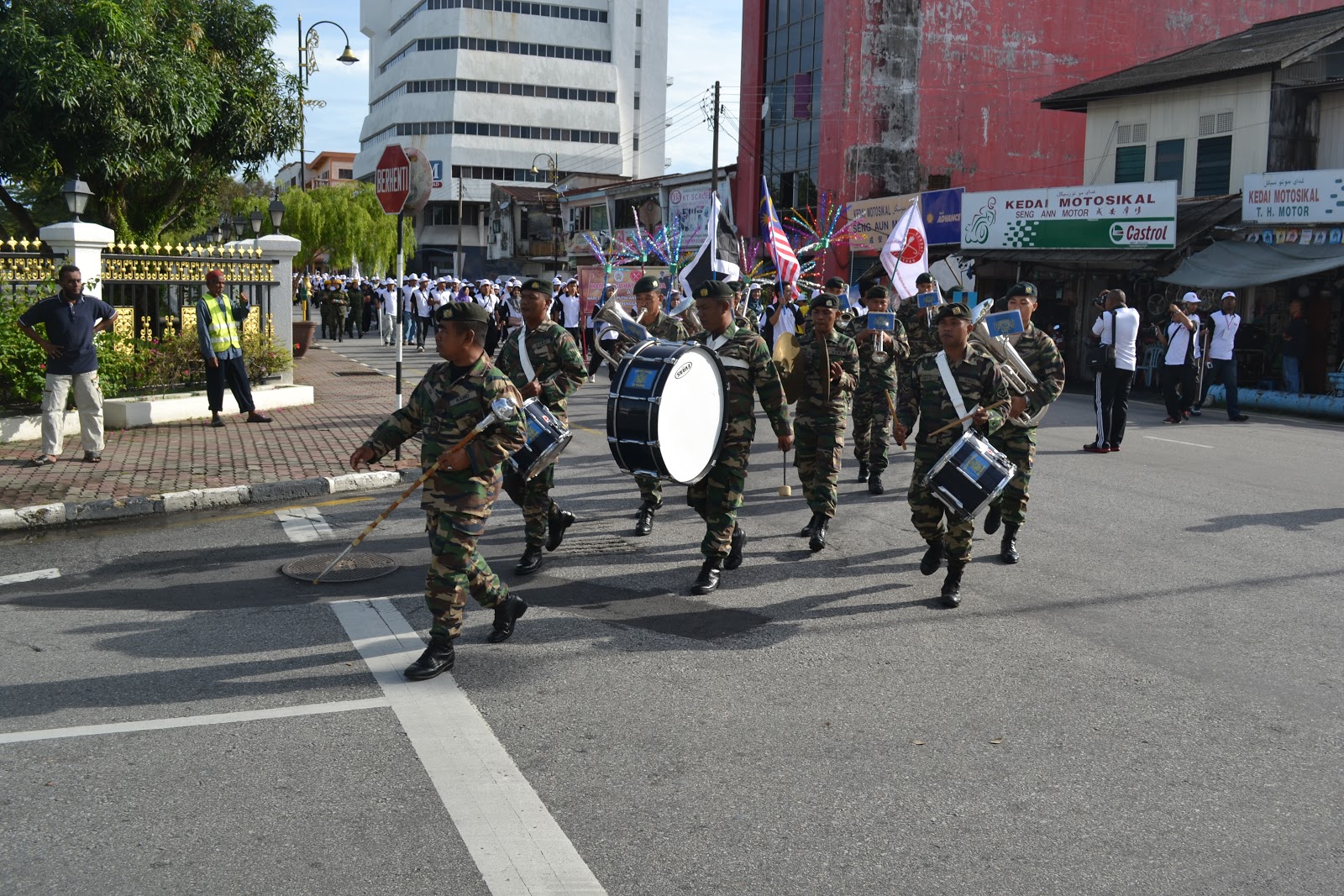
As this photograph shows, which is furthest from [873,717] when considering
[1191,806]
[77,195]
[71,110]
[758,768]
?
[71,110]

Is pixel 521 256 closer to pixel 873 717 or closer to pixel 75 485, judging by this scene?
pixel 75 485

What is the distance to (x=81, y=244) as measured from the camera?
1366cm

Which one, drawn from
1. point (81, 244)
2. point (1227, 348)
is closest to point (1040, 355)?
point (1227, 348)

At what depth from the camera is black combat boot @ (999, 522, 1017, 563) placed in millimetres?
8398

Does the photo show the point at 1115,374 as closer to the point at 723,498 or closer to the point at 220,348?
the point at 723,498

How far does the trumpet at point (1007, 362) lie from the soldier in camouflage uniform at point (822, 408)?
1.36 meters

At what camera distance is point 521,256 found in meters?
71.6

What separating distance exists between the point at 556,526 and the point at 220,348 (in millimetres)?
7255

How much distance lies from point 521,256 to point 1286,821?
228ft

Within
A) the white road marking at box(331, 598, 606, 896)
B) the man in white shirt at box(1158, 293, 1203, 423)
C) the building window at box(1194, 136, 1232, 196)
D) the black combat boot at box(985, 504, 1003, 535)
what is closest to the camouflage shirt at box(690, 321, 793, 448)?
the black combat boot at box(985, 504, 1003, 535)

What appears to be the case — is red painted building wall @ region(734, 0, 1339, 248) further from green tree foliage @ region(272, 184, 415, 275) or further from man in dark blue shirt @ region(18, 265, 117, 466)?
man in dark blue shirt @ region(18, 265, 117, 466)

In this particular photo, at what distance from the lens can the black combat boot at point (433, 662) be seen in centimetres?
575

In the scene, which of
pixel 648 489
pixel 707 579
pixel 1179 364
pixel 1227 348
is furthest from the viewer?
pixel 1227 348

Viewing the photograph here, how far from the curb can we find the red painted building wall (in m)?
28.9
